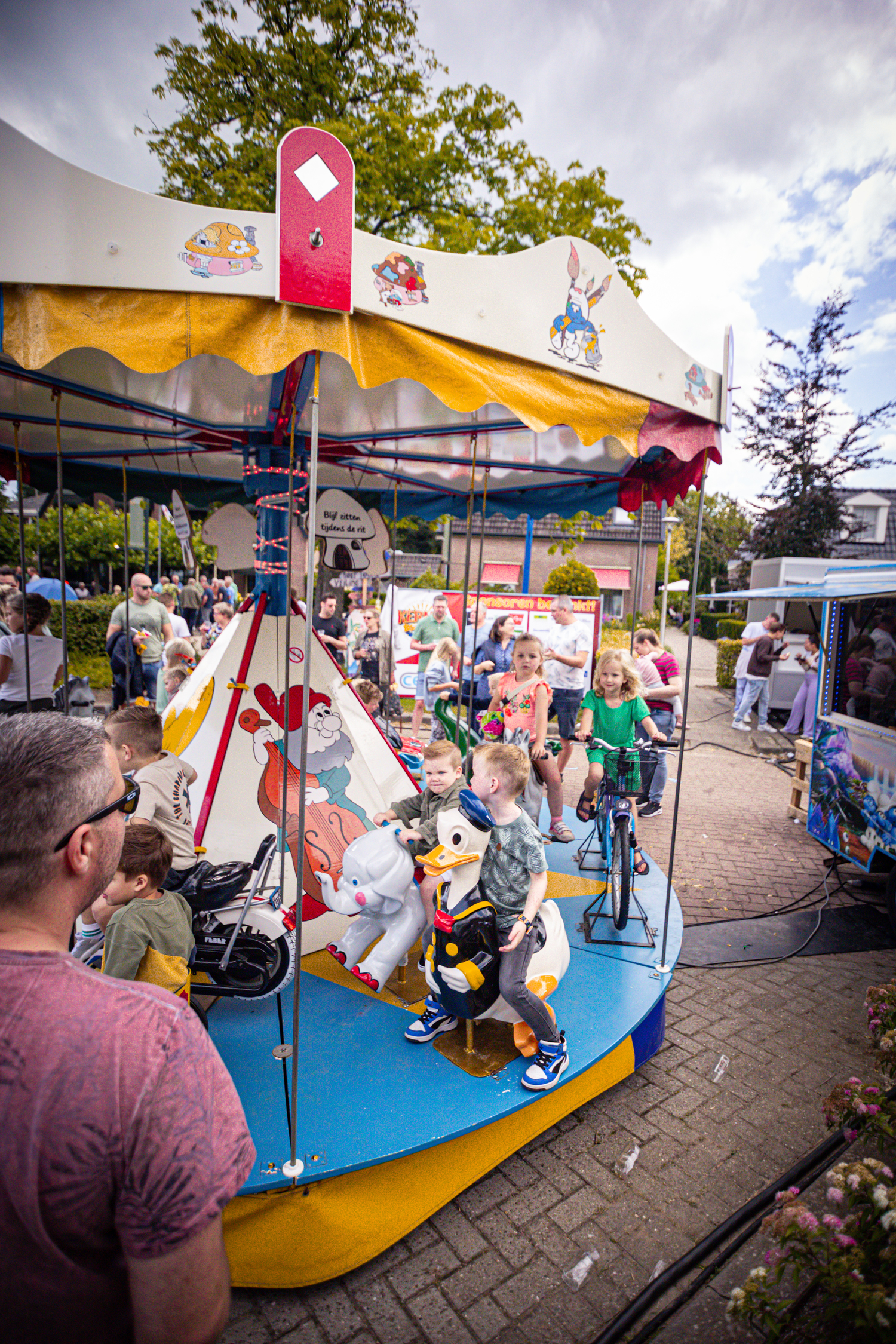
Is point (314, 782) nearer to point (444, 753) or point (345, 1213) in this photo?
point (444, 753)

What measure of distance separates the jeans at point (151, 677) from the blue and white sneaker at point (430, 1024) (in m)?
5.95

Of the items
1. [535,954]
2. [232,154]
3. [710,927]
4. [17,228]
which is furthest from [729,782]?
[232,154]

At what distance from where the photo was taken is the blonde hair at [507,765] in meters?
2.74

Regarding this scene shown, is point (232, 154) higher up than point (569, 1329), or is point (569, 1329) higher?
point (232, 154)

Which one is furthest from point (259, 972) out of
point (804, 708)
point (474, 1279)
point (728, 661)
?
point (728, 661)

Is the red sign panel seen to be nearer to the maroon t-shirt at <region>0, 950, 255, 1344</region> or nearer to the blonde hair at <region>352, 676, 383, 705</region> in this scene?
the maroon t-shirt at <region>0, 950, 255, 1344</region>

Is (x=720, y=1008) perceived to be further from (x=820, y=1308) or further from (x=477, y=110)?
(x=477, y=110)

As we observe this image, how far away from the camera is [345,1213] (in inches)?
87.2

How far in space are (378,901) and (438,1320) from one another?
4.52ft

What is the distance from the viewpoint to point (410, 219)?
12391 mm

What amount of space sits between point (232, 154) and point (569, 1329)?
15.1 meters

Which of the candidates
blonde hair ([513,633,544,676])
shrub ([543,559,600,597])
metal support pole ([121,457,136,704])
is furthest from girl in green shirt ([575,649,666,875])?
shrub ([543,559,600,597])

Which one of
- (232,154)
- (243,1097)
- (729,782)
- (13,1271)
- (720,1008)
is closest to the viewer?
(13,1271)

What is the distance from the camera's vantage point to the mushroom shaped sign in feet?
16.4
